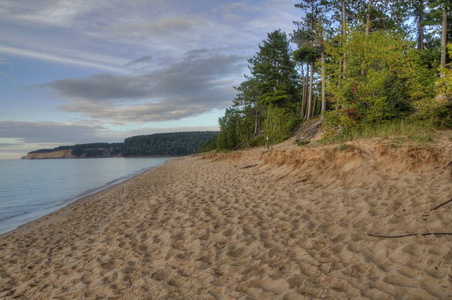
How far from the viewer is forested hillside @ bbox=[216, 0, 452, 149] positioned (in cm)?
1216

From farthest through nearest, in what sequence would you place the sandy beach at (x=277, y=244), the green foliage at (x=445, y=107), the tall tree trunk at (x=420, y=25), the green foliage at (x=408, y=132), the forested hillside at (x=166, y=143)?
1. the forested hillside at (x=166, y=143)
2. the tall tree trunk at (x=420, y=25)
3. the green foliage at (x=445, y=107)
4. the green foliage at (x=408, y=132)
5. the sandy beach at (x=277, y=244)

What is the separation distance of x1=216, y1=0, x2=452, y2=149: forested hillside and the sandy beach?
4.93 m

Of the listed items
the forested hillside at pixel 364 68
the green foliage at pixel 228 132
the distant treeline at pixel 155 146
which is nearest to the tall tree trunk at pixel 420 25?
the forested hillside at pixel 364 68

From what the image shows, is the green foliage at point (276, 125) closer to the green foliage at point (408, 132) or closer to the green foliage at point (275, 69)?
the green foliage at point (275, 69)

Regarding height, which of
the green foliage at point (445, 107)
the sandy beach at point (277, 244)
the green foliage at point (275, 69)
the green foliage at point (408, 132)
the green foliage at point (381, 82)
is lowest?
the sandy beach at point (277, 244)

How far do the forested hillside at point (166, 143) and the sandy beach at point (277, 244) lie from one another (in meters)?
126

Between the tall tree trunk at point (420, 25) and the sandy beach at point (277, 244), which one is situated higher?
the tall tree trunk at point (420, 25)

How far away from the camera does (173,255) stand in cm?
473

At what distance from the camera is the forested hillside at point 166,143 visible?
140 meters

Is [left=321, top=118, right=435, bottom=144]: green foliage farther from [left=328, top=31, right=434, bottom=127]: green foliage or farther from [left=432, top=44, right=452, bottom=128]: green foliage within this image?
[left=328, top=31, right=434, bottom=127]: green foliage

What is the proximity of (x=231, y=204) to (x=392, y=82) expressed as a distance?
35.4 feet

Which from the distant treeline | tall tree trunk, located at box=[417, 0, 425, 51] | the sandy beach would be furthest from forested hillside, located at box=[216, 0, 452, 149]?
the distant treeline

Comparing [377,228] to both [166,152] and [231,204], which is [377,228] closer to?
[231,204]

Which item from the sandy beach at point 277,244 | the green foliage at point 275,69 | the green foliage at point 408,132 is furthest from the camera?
the green foliage at point 275,69
